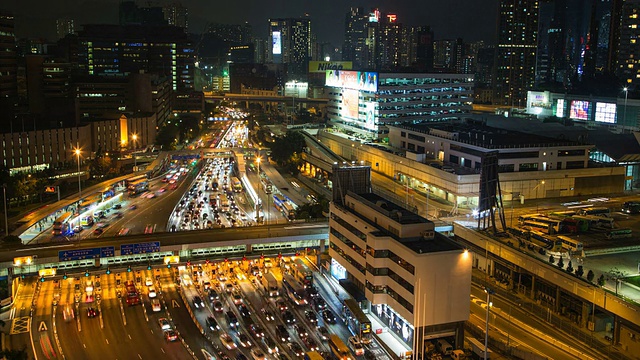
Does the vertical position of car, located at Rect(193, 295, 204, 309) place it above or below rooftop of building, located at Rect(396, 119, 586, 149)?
below

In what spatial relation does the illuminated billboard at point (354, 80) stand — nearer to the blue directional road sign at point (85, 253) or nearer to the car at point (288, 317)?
the blue directional road sign at point (85, 253)

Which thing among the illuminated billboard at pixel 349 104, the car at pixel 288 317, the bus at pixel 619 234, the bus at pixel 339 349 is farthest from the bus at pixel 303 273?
the illuminated billboard at pixel 349 104

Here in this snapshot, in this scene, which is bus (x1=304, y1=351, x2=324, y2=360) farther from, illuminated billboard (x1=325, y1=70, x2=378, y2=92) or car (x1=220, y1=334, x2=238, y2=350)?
illuminated billboard (x1=325, y1=70, x2=378, y2=92)

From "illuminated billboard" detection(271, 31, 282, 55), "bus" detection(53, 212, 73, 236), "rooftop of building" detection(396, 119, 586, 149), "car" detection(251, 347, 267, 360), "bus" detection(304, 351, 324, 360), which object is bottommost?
"car" detection(251, 347, 267, 360)

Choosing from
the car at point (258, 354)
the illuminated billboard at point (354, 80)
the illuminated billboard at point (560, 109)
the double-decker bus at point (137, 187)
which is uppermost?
the illuminated billboard at point (354, 80)

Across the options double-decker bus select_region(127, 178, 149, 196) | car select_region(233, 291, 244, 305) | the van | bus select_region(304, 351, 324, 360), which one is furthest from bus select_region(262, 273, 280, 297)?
double-decker bus select_region(127, 178, 149, 196)

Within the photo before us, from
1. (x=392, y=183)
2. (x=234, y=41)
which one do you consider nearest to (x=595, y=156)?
(x=392, y=183)

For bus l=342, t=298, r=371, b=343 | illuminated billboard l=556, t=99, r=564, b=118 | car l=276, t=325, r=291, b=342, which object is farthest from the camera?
illuminated billboard l=556, t=99, r=564, b=118

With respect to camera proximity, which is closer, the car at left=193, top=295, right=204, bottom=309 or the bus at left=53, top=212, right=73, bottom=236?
the car at left=193, top=295, right=204, bottom=309
